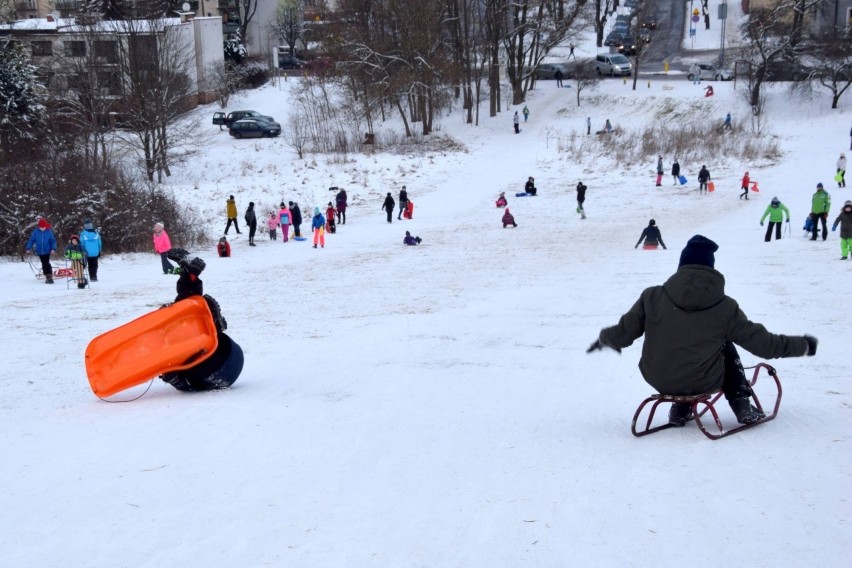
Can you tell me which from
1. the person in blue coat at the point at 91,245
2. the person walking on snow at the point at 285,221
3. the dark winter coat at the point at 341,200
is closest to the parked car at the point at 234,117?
the dark winter coat at the point at 341,200

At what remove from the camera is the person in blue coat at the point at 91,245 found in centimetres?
1711

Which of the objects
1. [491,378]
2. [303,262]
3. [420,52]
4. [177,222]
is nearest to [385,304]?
[491,378]

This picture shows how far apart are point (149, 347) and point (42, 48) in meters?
54.5

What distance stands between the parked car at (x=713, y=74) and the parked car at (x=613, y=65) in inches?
180

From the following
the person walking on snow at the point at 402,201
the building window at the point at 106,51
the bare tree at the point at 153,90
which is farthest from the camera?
the building window at the point at 106,51

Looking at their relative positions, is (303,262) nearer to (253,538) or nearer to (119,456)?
(119,456)

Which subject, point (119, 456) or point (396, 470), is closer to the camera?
point (396, 470)

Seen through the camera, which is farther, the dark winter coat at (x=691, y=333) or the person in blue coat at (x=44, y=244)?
the person in blue coat at (x=44, y=244)

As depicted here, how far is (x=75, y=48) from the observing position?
4834 cm

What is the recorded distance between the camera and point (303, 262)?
21.3 metres

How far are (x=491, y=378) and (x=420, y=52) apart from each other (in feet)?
140

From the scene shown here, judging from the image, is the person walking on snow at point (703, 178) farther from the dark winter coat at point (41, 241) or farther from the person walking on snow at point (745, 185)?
the dark winter coat at point (41, 241)

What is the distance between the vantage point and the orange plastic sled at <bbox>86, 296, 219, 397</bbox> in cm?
770

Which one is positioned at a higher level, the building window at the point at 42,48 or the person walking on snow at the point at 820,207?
the building window at the point at 42,48
